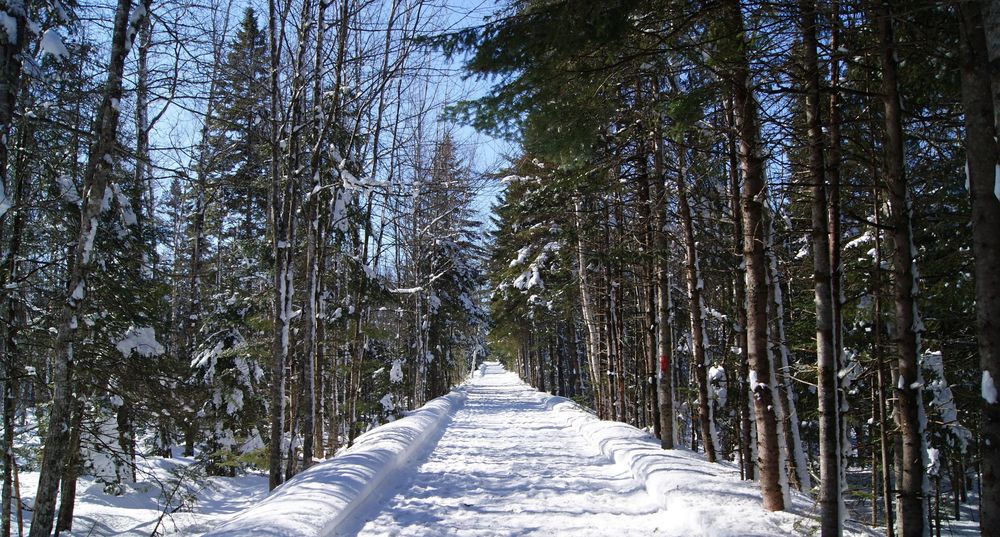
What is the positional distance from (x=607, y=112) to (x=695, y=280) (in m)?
4.18

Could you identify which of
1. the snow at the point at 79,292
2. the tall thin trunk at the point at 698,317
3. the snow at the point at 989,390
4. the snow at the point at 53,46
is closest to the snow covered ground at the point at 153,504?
the snow at the point at 79,292

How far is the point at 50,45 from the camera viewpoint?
551 cm

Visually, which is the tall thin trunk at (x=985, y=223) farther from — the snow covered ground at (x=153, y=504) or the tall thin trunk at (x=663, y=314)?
the snow covered ground at (x=153, y=504)

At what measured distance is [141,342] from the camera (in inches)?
365

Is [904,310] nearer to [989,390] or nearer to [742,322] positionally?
[989,390]

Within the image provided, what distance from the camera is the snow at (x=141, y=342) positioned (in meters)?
9.08

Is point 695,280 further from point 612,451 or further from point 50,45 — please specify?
point 50,45

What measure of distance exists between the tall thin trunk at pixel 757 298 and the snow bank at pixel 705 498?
1.20 feet

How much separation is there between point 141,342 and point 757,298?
9.81 metres

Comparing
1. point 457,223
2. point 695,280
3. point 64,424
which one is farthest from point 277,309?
point 457,223

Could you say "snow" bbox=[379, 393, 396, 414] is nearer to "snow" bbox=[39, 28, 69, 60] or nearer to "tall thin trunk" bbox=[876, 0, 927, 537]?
"snow" bbox=[39, 28, 69, 60]

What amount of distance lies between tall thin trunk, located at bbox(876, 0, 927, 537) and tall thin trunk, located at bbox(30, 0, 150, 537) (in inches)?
304

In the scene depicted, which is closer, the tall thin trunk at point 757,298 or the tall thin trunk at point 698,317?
the tall thin trunk at point 757,298

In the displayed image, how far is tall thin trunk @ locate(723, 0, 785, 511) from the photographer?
560 cm
